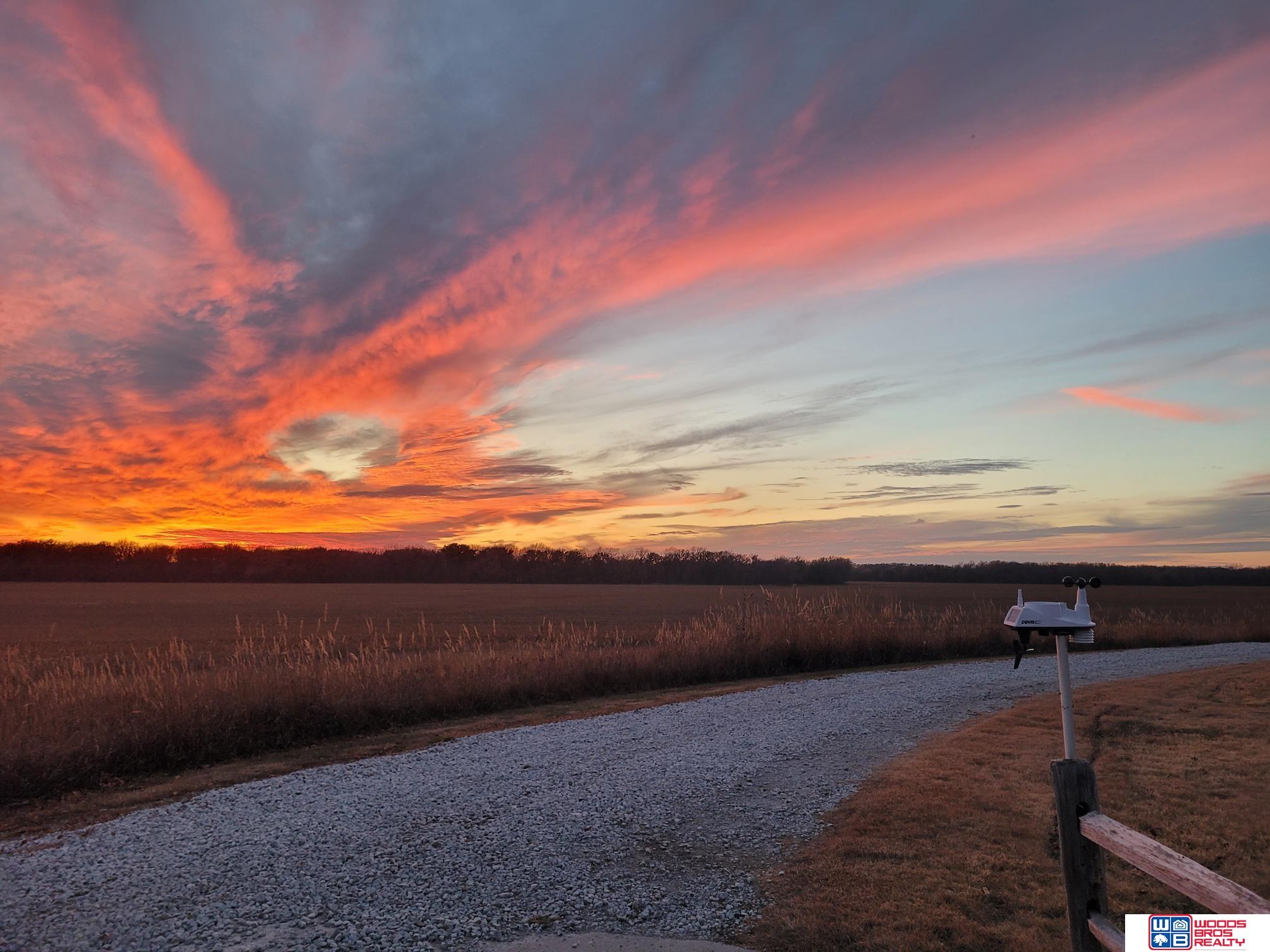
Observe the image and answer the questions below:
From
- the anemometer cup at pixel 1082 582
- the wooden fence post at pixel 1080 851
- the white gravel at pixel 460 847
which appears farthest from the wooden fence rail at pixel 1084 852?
the white gravel at pixel 460 847

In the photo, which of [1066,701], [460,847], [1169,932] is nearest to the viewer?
[1169,932]

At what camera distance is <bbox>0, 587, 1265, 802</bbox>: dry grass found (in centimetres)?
1124

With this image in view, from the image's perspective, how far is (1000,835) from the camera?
25.7ft

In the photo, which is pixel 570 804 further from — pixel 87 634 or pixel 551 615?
pixel 551 615

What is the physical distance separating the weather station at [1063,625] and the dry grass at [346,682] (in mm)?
11211

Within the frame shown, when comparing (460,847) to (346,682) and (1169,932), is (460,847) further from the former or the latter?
(346,682)

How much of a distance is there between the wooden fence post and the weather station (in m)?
0.24

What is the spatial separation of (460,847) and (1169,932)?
18.1 feet

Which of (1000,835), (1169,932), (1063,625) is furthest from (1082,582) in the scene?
(1000,835)

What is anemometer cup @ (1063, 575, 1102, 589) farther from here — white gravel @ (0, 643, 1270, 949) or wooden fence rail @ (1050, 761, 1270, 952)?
white gravel @ (0, 643, 1270, 949)

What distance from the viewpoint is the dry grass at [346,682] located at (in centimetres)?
1124

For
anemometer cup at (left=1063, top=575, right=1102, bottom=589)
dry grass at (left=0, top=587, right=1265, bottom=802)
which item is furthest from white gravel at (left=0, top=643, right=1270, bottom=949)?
anemometer cup at (left=1063, top=575, right=1102, bottom=589)

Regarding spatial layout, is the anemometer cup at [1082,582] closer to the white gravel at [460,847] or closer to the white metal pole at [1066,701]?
the white metal pole at [1066,701]

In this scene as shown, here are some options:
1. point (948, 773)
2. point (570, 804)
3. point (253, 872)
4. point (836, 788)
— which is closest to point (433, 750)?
point (570, 804)
